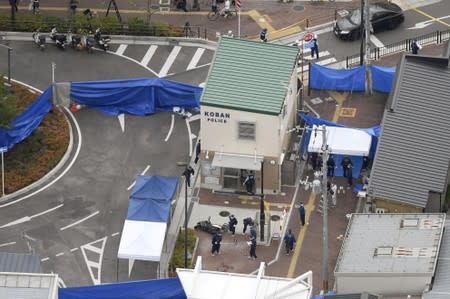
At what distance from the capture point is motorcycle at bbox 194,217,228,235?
9712 centimetres

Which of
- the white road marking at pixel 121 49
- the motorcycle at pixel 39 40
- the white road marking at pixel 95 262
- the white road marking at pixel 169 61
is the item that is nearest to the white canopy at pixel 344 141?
the white road marking at pixel 169 61

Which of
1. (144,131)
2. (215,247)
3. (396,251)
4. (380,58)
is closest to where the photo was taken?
(396,251)

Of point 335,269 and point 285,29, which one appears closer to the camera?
point 335,269

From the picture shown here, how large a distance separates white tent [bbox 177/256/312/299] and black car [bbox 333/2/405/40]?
109 ft

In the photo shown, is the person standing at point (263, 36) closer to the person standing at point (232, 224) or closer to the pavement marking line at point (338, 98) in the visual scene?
the pavement marking line at point (338, 98)

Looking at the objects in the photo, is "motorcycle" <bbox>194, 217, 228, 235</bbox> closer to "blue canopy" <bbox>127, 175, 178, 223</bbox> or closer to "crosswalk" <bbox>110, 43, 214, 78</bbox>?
"blue canopy" <bbox>127, 175, 178, 223</bbox>

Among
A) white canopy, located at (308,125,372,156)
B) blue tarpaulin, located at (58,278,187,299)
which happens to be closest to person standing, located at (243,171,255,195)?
white canopy, located at (308,125,372,156)

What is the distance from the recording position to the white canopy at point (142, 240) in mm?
91312

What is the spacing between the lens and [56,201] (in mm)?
99750

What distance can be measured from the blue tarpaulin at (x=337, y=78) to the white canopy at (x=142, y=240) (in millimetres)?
21754

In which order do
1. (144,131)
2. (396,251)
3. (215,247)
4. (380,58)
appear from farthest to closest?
(380,58) < (144,131) < (215,247) < (396,251)

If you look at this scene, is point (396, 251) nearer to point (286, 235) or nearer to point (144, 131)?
point (286, 235)

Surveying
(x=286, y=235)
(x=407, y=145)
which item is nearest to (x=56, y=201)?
(x=286, y=235)

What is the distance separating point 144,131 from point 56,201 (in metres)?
9.95
